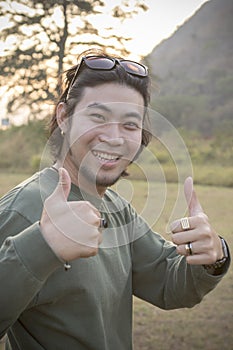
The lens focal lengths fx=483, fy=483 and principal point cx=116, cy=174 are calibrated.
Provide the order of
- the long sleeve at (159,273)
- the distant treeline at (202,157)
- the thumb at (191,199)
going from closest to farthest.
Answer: the thumb at (191,199), the long sleeve at (159,273), the distant treeline at (202,157)

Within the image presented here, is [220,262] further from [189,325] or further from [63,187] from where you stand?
[189,325]

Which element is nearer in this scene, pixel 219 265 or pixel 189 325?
pixel 219 265

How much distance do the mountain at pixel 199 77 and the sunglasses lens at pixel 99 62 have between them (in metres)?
8.51

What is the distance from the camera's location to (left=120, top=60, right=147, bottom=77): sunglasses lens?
167cm

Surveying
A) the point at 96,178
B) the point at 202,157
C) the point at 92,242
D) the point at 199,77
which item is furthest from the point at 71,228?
the point at 199,77

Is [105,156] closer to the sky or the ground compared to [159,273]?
closer to the sky

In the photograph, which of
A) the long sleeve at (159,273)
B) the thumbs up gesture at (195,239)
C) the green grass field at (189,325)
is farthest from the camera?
the green grass field at (189,325)

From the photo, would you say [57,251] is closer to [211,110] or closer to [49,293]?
[49,293]

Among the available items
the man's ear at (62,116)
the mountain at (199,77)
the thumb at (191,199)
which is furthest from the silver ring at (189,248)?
the mountain at (199,77)

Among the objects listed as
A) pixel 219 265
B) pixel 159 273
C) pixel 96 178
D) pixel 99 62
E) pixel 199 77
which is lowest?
pixel 199 77

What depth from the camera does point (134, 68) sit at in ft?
5.61

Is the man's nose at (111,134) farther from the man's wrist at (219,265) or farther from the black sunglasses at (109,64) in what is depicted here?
the man's wrist at (219,265)

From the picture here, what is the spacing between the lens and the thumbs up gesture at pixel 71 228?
42.5 inches

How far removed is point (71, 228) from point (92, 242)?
6cm
